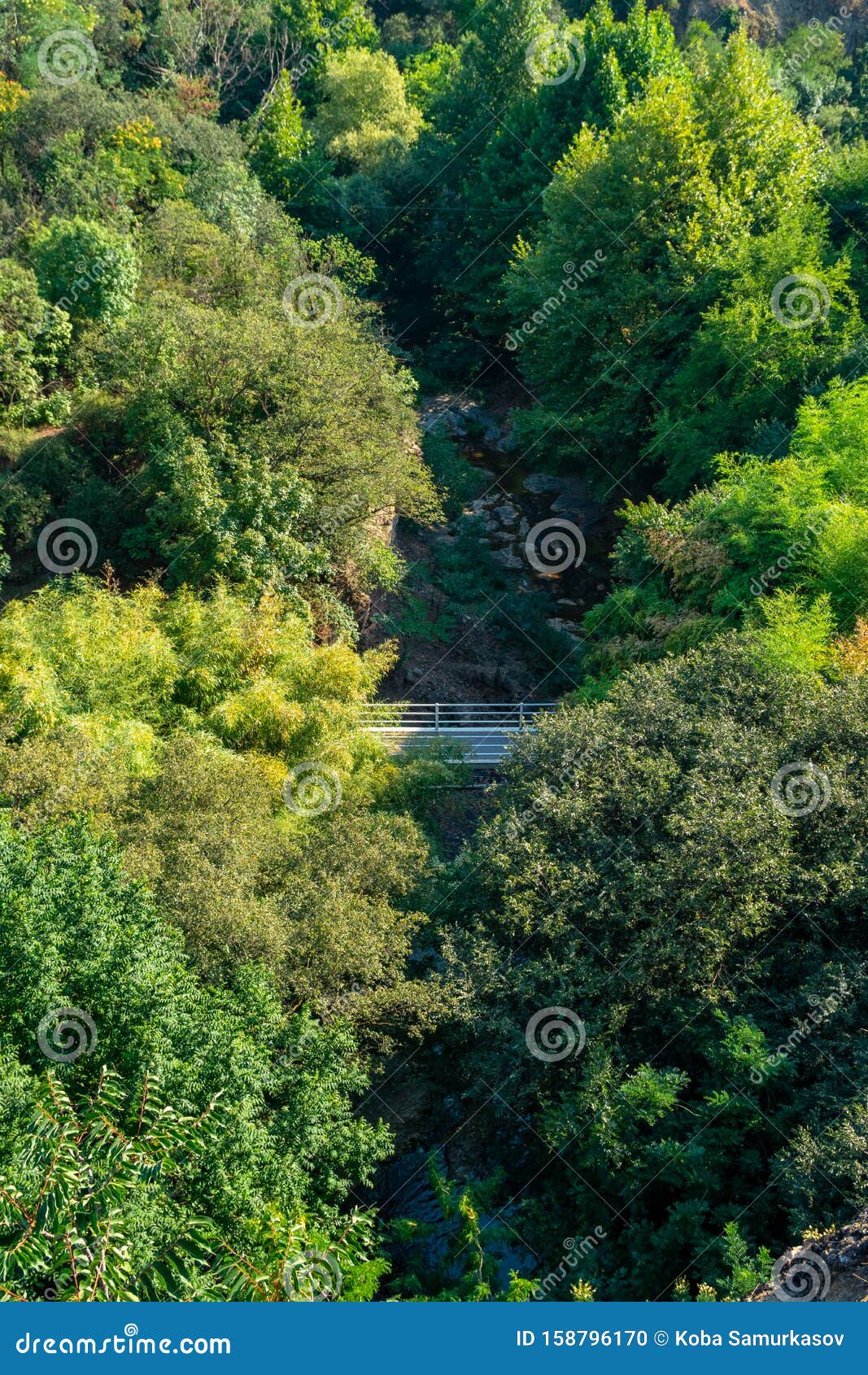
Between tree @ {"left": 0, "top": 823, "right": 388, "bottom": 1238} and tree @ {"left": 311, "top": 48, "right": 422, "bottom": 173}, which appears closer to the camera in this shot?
tree @ {"left": 0, "top": 823, "right": 388, "bottom": 1238}

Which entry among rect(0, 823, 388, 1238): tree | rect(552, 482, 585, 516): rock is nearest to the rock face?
rect(0, 823, 388, 1238): tree

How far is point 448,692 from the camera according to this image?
2873 cm

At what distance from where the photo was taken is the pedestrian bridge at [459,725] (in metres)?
21.8

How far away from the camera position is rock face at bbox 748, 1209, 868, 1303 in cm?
931

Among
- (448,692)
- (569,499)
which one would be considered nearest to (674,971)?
(448,692)

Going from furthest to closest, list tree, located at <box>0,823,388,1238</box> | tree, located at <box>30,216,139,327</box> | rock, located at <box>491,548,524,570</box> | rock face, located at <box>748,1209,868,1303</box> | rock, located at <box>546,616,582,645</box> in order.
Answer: rock, located at <box>491,548,524,570</box>
rock, located at <box>546,616,582,645</box>
tree, located at <box>30,216,139,327</box>
tree, located at <box>0,823,388,1238</box>
rock face, located at <box>748,1209,868,1303</box>

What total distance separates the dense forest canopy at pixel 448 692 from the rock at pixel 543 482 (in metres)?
0.19

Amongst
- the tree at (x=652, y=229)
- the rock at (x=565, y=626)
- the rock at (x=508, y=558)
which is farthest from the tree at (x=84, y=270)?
the rock at (x=565, y=626)

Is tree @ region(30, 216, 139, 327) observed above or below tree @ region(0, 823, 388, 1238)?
above

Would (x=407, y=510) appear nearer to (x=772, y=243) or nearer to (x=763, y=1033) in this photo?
(x=772, y=243)

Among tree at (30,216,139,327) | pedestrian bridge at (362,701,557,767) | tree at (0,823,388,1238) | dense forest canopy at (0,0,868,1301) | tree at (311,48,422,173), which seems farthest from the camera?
tree at (311,48,422,173)

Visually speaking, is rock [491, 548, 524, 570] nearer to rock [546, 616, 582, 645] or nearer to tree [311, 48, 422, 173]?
rock [546, 616, 582, 645]

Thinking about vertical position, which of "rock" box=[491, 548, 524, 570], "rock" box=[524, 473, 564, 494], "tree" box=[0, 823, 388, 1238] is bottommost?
"tree" box=[0, 823, 388, 1238]

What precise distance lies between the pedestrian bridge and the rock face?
10.7 m
